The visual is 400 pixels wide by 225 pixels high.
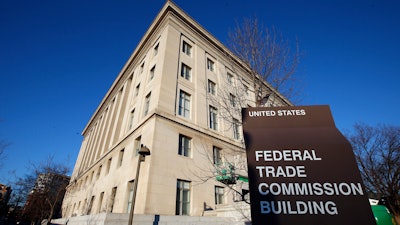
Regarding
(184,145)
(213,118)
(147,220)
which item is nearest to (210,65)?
(213,118)

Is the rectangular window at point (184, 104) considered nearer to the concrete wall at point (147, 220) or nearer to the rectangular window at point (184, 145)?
the rectangular window at point (184, 145)

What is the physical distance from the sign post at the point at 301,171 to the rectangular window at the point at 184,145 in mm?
12038

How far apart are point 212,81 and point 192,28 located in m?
6.64

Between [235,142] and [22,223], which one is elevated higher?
[235,142]

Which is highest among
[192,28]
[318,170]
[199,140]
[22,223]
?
[192,28]

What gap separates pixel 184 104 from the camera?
17.0 metres

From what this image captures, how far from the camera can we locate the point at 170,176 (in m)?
12.7

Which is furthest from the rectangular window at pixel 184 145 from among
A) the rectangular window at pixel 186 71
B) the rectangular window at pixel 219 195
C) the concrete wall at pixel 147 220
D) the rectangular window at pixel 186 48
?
the rectangular window at pixel 186 48

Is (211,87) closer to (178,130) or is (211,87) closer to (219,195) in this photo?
(178,130)

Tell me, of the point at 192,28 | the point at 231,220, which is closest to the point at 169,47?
the point at 192,28

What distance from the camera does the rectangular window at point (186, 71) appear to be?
18548mm

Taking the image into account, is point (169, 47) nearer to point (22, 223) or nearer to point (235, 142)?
point (235, 142)

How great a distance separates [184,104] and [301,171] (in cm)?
1478

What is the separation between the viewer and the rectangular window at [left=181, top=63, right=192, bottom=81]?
18548 mm
